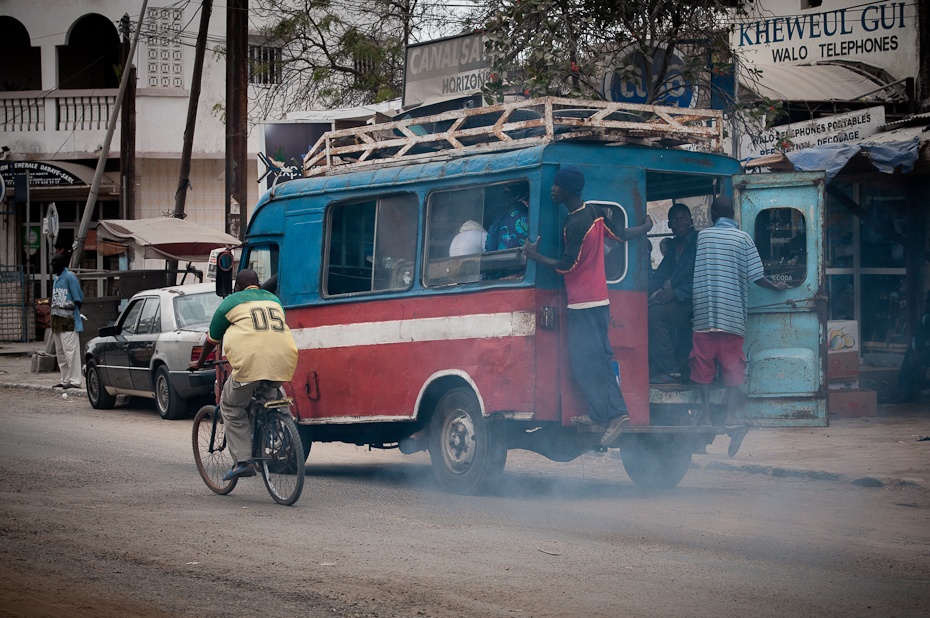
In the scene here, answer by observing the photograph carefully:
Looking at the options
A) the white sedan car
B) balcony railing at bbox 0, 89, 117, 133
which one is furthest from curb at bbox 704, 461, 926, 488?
balcony railing at bbox 0, 89, 117, 133

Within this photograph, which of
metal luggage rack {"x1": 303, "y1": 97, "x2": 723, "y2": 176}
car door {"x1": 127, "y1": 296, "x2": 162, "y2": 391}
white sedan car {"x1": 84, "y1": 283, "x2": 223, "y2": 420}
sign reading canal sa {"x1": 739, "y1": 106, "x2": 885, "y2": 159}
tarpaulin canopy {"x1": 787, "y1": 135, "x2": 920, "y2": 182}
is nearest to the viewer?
metal luggage rack {"x1": 303, "y1": 97, "x2": 723, "y2": 176}

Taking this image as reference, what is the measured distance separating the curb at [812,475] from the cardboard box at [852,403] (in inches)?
114

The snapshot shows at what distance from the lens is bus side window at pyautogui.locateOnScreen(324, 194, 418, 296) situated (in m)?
9.84

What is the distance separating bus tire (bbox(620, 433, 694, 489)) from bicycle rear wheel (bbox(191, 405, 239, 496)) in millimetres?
3134

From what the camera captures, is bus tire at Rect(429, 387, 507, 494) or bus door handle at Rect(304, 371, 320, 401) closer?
bus tire at Rect(429, 387, 507, 494)

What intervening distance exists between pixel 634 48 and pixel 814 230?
15.4 feet

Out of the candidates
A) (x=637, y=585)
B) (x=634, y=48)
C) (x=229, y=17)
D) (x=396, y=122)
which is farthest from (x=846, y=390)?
(x=229, y=17)

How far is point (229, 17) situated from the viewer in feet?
60.6

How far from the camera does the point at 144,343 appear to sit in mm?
16172

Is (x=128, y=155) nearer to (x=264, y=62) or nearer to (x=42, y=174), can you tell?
(x=264, y=62)

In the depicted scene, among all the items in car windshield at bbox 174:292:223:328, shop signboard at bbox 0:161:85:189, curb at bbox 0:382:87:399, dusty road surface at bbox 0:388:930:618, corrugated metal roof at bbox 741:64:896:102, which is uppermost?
shop signboard at bbox 0:161:85:189

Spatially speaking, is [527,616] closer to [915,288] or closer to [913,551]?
[913,551]

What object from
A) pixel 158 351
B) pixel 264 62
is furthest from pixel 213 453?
pixel 264 62

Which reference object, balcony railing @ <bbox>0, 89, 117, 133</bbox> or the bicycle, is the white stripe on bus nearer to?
the bicycle
